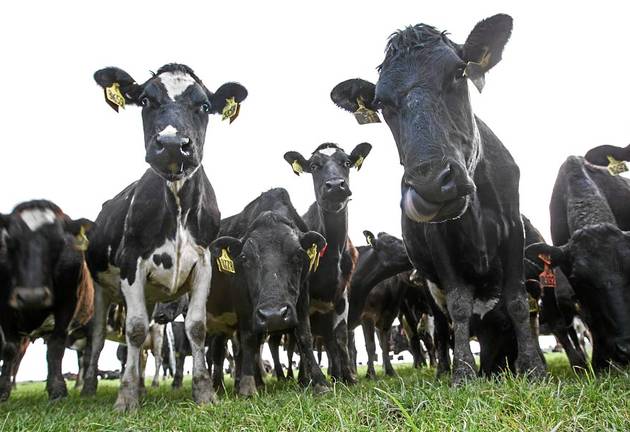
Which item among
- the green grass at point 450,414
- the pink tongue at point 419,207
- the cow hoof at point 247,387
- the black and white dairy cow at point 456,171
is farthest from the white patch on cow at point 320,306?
the pink tongue at point 419,207

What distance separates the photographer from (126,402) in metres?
5.91

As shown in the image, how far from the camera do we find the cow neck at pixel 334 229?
952cm

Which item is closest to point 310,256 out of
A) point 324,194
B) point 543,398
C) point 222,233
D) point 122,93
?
point 324,194

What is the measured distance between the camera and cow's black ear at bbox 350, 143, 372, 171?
1095 centimetres

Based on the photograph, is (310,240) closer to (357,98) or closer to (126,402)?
(357,98)

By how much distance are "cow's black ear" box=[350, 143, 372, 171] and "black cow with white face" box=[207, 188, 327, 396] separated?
2.32m

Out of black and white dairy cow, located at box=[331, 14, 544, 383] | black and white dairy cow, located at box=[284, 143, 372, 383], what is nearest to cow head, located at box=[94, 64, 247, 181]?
black and white dairy cow, located at box=[331, 14, 544, 383]

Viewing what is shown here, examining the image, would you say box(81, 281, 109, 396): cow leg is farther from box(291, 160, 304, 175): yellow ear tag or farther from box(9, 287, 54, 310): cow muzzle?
box(291, 160, 304, 175): yellow ear tag

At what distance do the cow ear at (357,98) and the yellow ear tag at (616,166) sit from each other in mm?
3142

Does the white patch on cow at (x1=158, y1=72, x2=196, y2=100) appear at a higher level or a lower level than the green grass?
higher

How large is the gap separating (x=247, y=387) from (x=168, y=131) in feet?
11.0

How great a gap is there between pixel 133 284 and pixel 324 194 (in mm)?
3675

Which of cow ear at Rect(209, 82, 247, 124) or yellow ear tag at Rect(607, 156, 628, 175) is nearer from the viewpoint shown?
yellow ear tag at Rect(607, 156, 628, 175)

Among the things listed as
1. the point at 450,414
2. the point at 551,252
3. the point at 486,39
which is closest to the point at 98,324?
the point at 551,252
